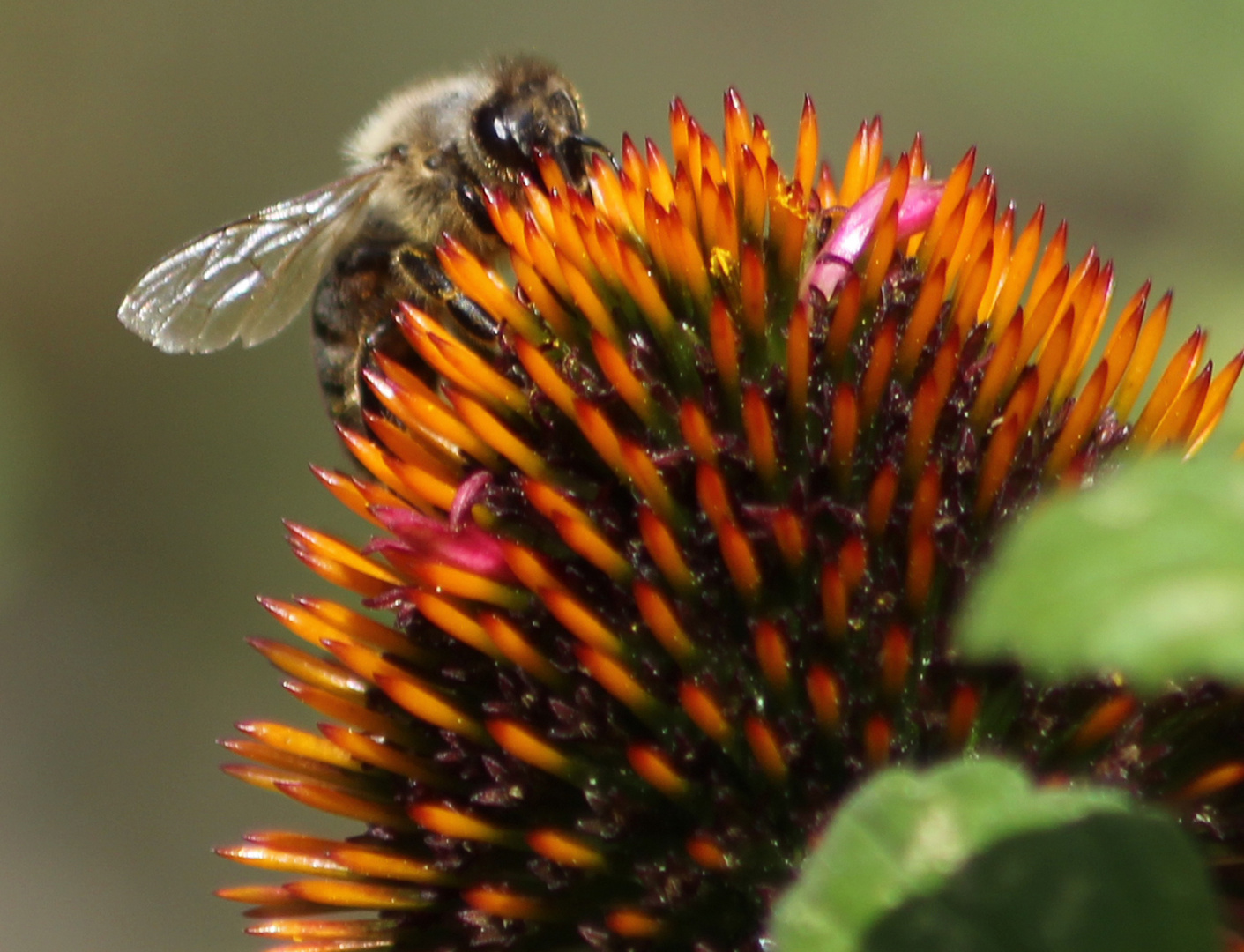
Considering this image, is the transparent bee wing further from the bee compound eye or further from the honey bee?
the bee compound eye

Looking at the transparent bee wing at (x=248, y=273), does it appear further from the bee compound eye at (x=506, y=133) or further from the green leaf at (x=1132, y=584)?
the green leaf at (x=1132, y=584)

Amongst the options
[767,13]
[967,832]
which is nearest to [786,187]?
[967,832]

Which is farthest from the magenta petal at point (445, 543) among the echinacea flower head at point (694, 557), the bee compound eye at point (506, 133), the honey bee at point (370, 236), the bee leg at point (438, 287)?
the bee compound eye at point (506, 133)

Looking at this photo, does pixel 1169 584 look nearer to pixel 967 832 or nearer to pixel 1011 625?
pixel 1011 625

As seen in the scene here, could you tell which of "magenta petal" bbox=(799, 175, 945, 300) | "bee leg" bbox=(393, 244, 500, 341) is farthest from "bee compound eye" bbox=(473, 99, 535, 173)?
"magenta petal" bbox=(799, 175, 945, 300)

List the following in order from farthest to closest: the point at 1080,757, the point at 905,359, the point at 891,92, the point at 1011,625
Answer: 1. the point at 891,92
2. the point at 905,359
3. the point at 1080,757
4. the point at 1011,625

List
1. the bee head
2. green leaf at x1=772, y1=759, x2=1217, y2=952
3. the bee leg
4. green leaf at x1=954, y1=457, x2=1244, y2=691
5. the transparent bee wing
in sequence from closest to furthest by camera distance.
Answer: green leaf at x1=954, y1=457, x2=1244, y2=691 < green leaf at x1=772, y1=759, x2=1217, y2=952 < the bee leg < the bee head < the transparent bee wing
